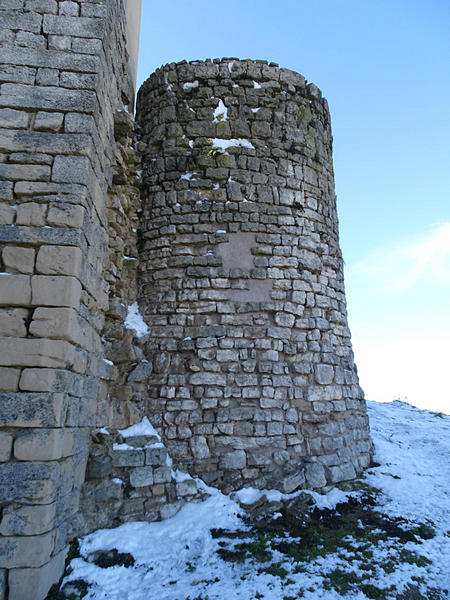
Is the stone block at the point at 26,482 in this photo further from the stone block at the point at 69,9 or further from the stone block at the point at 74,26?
the stone block at the point at 69,9

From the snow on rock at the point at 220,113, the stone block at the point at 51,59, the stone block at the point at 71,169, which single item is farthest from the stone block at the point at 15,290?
the snow on rock at the point at 220,113

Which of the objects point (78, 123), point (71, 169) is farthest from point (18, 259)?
point (78, 123)

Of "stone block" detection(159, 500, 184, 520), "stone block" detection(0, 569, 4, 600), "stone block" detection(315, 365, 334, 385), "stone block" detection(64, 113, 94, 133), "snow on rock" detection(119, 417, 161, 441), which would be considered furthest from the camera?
"stone block" detection(315, 365, 334, 385)

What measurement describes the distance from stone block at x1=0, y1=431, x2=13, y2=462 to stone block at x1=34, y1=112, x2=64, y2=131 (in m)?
2.59

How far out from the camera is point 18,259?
354 cm

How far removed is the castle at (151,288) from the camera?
342cm

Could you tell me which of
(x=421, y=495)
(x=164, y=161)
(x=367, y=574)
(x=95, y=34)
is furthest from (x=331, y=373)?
(x=95, y=34)

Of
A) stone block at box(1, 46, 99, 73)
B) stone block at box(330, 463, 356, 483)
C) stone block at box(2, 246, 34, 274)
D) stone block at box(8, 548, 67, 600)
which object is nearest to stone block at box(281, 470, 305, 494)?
stone block at box(330, 463, 356, 483)

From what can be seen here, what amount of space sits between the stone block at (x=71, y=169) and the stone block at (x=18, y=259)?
70 cm

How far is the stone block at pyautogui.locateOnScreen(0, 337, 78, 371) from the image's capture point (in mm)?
3324

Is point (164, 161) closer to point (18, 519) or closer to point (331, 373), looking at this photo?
point (331, 373)

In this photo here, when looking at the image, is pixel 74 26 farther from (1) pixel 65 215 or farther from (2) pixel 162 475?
(2) pixel 162 475

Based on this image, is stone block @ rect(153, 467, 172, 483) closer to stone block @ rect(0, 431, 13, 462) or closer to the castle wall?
the castle wall

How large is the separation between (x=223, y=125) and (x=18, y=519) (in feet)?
16.7
